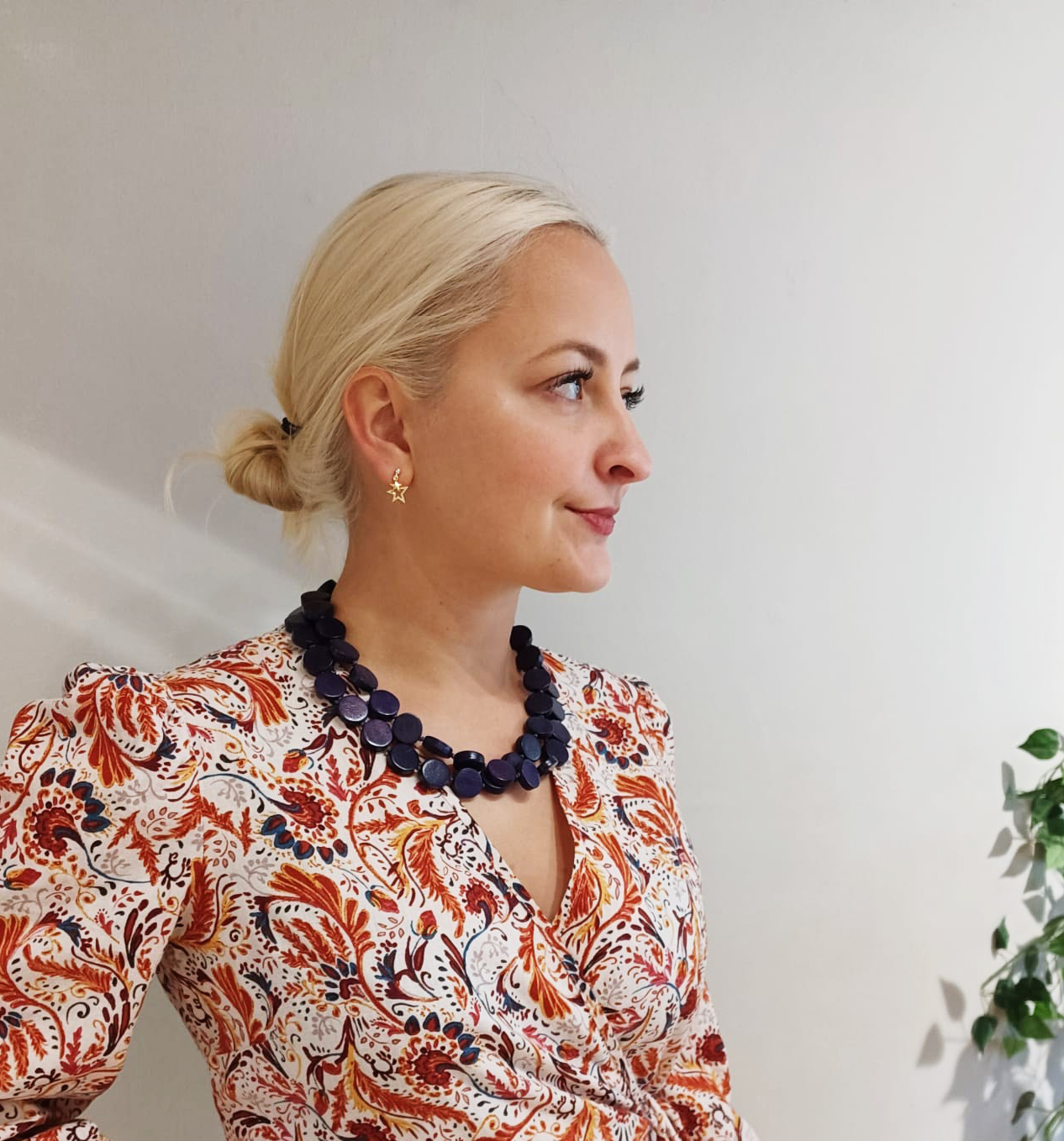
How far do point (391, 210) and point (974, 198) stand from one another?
923mm

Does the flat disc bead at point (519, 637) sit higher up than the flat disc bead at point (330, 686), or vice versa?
the flat disc bead at point (519, 637)

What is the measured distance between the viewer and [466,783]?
962 mm

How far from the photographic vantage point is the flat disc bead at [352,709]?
96cm

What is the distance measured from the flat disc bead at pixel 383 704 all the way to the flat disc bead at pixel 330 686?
27 millimetres

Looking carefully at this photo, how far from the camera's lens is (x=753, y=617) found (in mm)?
1492

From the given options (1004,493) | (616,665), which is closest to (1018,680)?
(1004,493)

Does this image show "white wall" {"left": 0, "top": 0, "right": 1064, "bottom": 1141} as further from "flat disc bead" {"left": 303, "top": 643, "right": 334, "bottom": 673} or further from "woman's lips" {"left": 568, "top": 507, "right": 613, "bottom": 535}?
"woman's lips" {"left": 568, "top": 507, "right": 613, "bottom": 535}

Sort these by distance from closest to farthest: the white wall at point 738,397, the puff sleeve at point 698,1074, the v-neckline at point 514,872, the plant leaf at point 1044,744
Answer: the v-neckline at point 514,872 < the puff sleeve at point 698,1074 < the white wall at point 738,397 < the plant leaf at point 1044,744

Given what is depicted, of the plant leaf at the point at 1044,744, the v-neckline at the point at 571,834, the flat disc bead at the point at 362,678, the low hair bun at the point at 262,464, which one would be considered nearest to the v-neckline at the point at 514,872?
the v-neckline at the point at 571,834

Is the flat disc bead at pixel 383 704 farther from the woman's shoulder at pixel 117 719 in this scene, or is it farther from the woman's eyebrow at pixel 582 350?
the woman's eyebrow at pixel 582 350

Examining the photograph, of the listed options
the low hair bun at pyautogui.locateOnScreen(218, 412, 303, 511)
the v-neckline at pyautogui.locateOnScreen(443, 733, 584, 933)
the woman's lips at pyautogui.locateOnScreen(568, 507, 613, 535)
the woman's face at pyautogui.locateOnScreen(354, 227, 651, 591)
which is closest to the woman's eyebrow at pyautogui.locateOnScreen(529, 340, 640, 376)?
the woman's face at pyautogui.locateOnScreen(354, 227, 651, 591)

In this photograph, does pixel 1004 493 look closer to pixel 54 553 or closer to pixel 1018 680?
pixel 1018 680

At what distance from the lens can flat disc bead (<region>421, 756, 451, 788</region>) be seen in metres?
0.95

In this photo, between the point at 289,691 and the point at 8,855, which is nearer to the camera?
the point at 8,855
